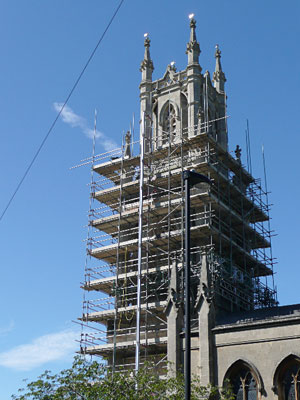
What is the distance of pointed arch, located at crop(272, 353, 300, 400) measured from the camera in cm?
3238

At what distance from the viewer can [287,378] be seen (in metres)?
32.9

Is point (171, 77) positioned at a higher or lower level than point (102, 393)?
higher

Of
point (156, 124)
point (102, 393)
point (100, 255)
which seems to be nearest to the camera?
point (102, 393)

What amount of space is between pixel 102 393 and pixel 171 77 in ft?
128

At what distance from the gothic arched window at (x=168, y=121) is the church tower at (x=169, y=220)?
0.10 m

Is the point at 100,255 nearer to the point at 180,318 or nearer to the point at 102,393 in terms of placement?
the point at 180,318

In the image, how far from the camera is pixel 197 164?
169ft

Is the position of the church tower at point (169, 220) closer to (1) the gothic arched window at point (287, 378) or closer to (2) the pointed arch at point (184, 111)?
(2) the pointed arch at point (184, 111)

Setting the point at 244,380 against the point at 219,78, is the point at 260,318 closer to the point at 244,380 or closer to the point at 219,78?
the point at 244,380

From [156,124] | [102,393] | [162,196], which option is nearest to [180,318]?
[102,393]

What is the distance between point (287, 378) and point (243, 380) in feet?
8.03

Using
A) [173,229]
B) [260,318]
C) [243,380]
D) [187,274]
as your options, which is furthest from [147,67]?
[187,274]

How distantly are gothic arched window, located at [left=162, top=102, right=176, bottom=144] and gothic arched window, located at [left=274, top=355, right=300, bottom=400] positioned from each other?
28.6m

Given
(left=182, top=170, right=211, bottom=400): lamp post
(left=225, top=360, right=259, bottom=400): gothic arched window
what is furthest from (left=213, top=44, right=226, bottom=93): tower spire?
(left=182, top=170, right=211, bottom=400): lamp post
